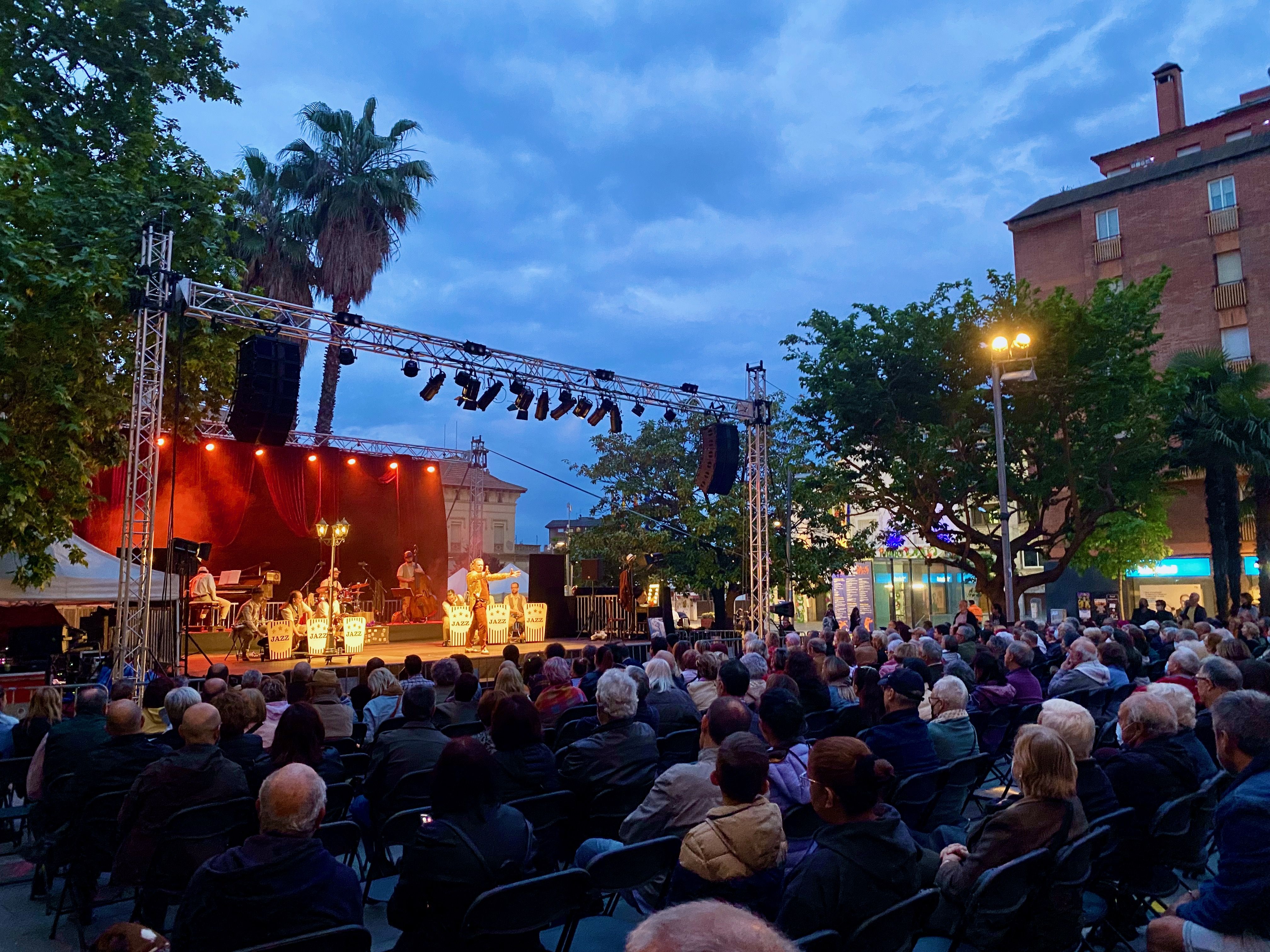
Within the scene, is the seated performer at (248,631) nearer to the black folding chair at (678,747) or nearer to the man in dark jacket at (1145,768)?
the black folding chair at (678,747)

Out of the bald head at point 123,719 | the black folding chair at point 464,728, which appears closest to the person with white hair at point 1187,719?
the black folding chair at point 464,728

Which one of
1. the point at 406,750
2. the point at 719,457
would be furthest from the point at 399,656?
the point at 406,750

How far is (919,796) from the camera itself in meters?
4.26

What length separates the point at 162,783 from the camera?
150 inches

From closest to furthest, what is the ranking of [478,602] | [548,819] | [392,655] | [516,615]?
[548,819], [392,655], [478,602], [516,615]

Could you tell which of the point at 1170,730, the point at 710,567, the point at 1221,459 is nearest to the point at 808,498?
the point at 710,567

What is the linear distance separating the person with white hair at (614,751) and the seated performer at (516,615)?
45.5ft

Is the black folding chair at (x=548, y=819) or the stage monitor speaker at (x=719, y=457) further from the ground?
the stage monitor speaker at (x=719, y=457)

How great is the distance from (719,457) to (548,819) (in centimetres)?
1203

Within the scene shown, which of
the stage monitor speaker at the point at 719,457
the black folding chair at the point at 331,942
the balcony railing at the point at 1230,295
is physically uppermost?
the balcony railing at the point at 1230,295

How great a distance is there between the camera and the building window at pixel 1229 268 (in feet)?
83.8

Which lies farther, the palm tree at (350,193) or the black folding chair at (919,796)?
the palm tree at (350,193)

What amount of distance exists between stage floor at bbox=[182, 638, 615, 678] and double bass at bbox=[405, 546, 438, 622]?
2.02m

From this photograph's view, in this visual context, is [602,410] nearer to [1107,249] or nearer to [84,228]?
[84,228]
